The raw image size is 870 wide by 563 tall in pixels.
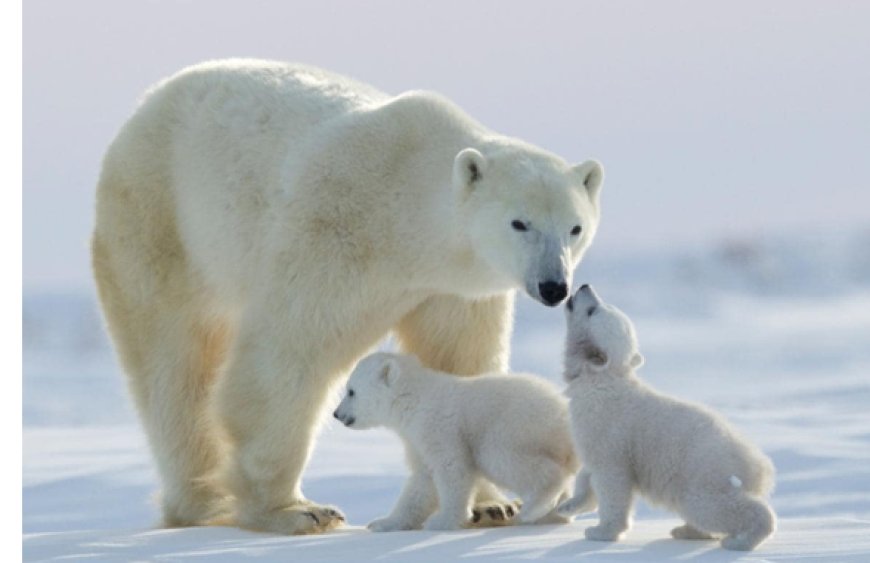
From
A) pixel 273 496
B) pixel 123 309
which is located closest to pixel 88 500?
pixel 123 309

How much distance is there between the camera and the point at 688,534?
4.90 meters

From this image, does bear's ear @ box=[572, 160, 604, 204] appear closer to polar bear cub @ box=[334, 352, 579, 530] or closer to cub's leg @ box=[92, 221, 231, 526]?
polar bear cub @ box=[334, 352, 579, 530]

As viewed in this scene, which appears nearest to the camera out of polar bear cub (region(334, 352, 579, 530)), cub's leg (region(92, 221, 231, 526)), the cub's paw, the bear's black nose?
the cub's paw

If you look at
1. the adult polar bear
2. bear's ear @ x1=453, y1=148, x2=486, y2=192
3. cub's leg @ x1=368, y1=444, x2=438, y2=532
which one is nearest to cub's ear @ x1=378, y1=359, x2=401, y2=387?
the adult polar bear

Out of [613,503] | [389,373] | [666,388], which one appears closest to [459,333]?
[389,373]

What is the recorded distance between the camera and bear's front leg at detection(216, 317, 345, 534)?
569 cm

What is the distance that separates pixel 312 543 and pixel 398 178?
1.42 metres

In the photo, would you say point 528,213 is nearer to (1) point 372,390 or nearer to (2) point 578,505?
(1) point 372,390

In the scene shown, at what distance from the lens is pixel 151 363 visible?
6461mm

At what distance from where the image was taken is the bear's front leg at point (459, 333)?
235 inches

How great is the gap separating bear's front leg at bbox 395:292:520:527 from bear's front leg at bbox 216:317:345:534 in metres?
0.46

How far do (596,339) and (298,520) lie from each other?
4.62ft

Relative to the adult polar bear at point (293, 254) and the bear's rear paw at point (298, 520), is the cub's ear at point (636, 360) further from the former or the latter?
the bear's rear paw at point (298, 520)
